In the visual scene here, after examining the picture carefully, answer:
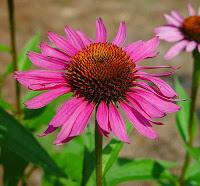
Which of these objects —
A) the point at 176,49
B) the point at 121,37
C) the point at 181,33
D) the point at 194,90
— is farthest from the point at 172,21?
the point at 121,37

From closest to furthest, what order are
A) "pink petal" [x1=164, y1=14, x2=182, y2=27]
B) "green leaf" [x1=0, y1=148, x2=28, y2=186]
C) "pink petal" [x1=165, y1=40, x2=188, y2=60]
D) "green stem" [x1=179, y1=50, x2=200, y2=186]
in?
"green leaf" [x1=0, y1=148, x2=28, y2=186] < "green stem" [x1=179, y1=50, x2=200, y2=186] < "pink petal" [x1=165, y1=40, x2=188, y2=60] < "pink petal" [x1=164, y1=14, x2=182, y2=27]

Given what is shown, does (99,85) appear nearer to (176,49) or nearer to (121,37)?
(121,37)

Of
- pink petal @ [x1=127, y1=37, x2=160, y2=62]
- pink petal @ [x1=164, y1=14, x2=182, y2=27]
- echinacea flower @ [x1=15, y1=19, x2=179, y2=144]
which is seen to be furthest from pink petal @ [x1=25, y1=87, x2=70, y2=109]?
pink petal @ [x1=164, y1=14, x2=182, y2=27]

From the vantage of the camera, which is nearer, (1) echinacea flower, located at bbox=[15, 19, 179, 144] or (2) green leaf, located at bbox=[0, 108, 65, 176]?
(1) echinacea flower, located at bbox=[15, 19, 179, 144]

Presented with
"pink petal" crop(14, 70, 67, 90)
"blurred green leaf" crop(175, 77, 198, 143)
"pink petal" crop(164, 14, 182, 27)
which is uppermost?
"pink petal" crop(164, 14, 182, 27)

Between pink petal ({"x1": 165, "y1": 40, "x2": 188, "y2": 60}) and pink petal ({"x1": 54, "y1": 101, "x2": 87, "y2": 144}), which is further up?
pink petal ({"x1": 165, "y1": 40, "x2": 188, "y2": 60})

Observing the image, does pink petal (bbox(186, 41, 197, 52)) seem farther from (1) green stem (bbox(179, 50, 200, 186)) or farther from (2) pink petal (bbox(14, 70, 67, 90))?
(2) pink petal (bbox(14, 70, 67, 90))
